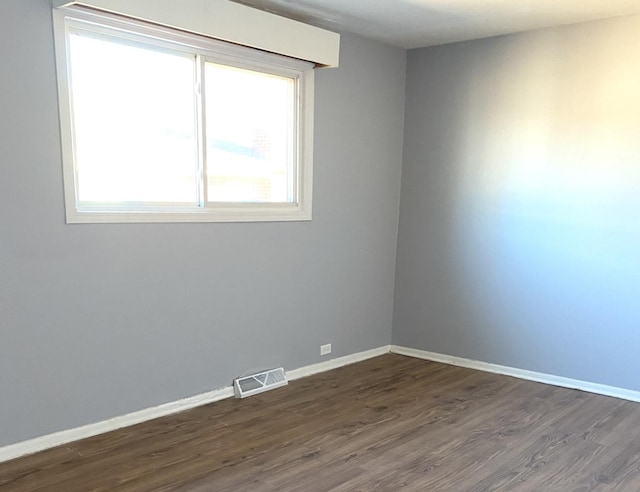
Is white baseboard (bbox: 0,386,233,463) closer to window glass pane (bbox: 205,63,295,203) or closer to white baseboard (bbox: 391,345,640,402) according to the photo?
window glass pane (bbox: 205,63,295,203)

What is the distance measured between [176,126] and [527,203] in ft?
8.32

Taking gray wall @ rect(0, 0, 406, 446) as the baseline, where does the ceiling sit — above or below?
above

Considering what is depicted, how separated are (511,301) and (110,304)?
2.85 m

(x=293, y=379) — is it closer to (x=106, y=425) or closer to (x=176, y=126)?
(x=106, y=425)

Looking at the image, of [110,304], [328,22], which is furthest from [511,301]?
[110,304]

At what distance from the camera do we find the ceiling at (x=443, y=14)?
325 cm

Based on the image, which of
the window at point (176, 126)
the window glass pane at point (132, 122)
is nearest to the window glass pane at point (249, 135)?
the window at point (176, 126)

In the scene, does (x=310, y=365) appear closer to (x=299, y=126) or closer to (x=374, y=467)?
(x=374, y=467)

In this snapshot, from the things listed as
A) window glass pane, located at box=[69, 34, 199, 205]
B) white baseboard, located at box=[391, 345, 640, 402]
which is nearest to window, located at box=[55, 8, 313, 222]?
window glass pane, located at box=[69, 34, 199, 205]

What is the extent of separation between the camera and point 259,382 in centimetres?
363

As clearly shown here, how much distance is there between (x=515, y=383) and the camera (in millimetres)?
3879

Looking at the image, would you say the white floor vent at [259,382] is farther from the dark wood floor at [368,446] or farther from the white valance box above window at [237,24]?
the white valance box above window at [237,24]

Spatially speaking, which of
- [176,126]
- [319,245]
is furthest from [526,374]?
[176,126]

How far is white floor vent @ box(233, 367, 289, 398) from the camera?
3.52 metres
